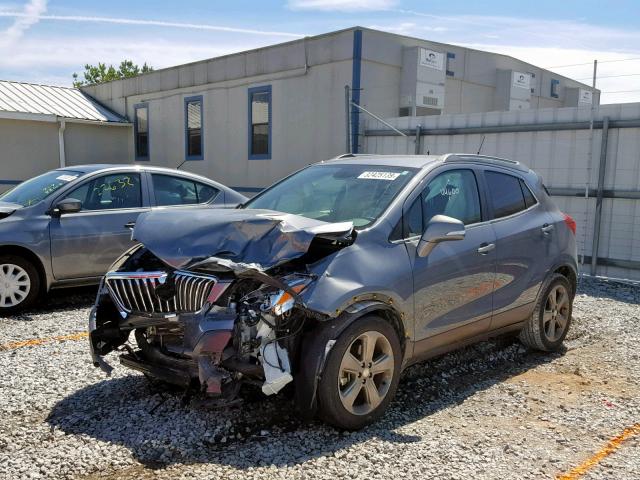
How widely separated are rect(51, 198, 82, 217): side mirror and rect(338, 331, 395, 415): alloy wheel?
420cm

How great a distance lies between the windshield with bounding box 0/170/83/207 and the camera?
7102mm

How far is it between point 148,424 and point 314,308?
1.38 m

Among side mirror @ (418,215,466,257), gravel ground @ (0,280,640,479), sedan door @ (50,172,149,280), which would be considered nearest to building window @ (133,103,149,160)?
sedan door @ (50,172,149,280)

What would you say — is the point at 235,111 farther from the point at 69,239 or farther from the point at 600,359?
the point at 600,359

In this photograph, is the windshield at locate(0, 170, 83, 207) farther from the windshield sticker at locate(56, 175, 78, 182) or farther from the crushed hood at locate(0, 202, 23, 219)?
the crushed hood at locate(0, 202, 23, 219)

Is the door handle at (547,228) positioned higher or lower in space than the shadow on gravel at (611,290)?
higher

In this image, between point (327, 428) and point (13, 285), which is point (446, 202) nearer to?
point (327, 428)

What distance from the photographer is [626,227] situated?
9.24 metres

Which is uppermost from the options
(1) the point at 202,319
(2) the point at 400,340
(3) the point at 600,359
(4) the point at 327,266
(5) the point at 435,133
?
(5) the point at 435,133

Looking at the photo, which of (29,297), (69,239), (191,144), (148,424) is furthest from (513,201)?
(191,144)

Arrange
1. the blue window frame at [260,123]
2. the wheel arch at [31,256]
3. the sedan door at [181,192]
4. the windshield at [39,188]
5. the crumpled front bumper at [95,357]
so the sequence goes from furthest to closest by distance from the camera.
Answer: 1. the blue window frame at [260,123]
2. the sedan door at [181,192]
3. the windshield at [39,188]
4. the wheel arch at [31,256]
5. the crumpled front bumper at [95,357]

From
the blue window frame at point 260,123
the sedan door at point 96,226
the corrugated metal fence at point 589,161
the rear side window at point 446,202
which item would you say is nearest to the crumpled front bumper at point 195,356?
the rear side window at point 446,202

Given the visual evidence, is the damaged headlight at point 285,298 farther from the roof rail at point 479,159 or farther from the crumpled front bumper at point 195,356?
the roof rail at point 479,159

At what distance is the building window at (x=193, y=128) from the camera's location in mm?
17562
